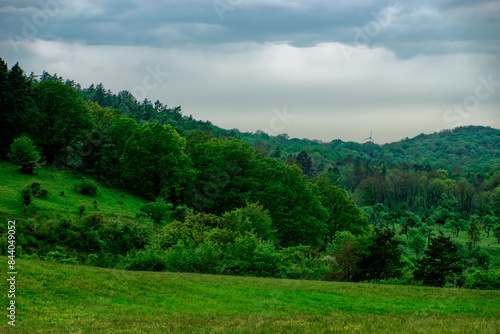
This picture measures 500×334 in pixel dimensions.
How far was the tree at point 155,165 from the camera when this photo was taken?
61312 mm

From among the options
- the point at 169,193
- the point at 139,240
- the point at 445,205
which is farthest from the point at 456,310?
the point at 445,205

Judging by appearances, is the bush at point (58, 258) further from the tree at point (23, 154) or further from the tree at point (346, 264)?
the tree at point (23, 154)

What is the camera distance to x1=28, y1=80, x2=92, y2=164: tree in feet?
197

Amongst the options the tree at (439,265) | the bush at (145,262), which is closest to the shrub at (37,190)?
the bush at (145,262)

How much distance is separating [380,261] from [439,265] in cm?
477

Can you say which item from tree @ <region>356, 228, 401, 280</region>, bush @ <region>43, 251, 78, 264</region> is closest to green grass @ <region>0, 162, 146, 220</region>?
bush @ <region>43, 251, 78, 264</region>

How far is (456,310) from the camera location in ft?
62.7

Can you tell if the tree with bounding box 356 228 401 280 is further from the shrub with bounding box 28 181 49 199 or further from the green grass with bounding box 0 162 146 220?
the shrub with bounding box 28 181 49 199

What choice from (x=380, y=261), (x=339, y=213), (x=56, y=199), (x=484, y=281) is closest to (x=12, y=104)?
(x=56, y=199)

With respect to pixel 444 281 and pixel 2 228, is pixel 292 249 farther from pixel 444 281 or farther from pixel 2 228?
pixel 2 228

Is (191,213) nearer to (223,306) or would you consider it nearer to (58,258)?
(58,258)

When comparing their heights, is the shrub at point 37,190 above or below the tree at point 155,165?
below

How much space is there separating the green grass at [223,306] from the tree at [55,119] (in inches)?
1651

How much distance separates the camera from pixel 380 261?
36500 millimetres
